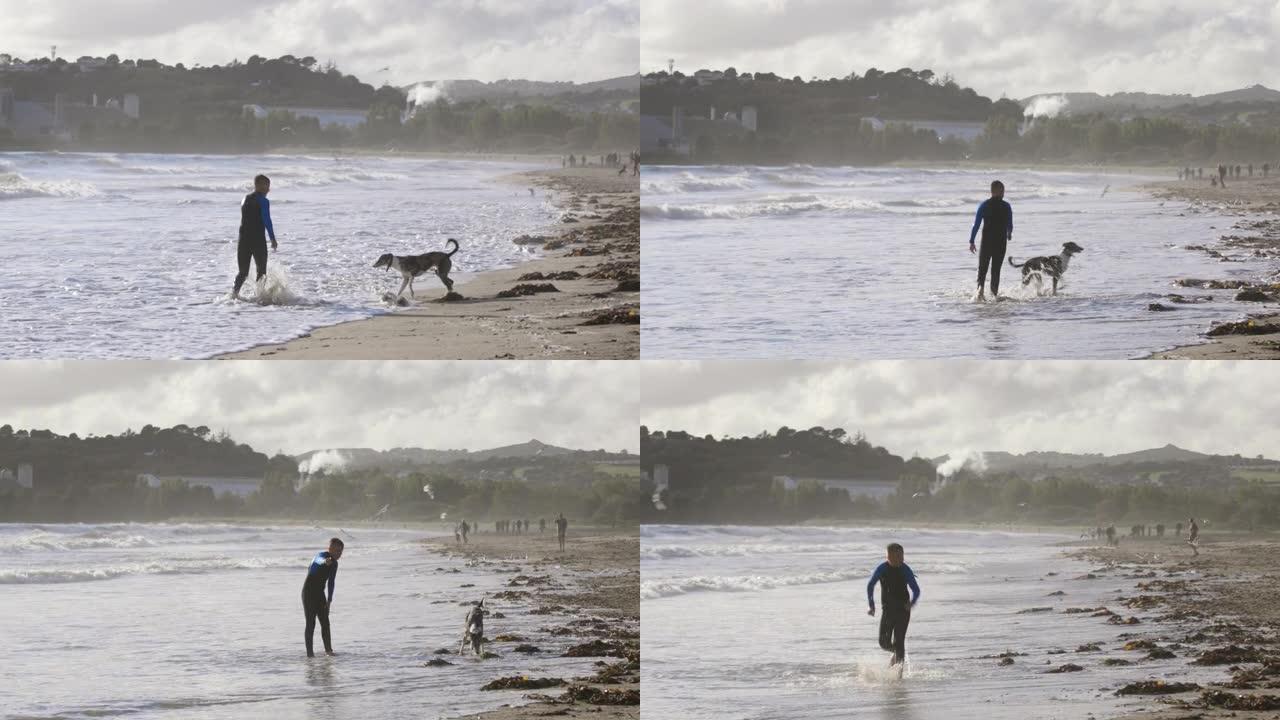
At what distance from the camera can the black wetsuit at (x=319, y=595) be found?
392 inches

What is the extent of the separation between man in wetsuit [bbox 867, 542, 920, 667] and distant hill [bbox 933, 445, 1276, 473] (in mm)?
5443

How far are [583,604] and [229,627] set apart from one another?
288 centimetres

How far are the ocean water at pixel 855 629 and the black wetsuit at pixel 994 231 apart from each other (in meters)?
2.63

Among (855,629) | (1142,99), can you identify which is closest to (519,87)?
(855,629)

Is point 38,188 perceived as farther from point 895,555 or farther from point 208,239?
point 895,555

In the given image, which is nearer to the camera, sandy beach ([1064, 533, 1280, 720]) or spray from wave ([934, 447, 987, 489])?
sandy beach ([1064, 533, 1280, 720])

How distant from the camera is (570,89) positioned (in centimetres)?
1554

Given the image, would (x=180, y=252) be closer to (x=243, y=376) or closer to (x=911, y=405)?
(x=243, y=376)

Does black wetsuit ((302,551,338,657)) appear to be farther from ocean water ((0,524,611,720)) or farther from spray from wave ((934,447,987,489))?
spray from wave ((934,447,987,489))

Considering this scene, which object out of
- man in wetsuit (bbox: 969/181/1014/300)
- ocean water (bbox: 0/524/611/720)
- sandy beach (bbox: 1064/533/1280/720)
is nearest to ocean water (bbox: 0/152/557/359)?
ocean water (bbox: 0/524/611/720)

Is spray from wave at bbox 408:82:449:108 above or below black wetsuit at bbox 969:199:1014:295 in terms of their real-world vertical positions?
above

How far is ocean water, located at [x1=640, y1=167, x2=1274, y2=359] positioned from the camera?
1321 centimetres

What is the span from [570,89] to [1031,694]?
8821 millimetres

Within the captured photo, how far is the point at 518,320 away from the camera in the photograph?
12766mm
